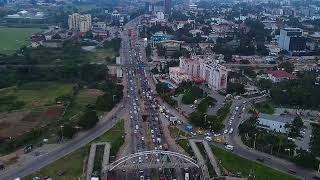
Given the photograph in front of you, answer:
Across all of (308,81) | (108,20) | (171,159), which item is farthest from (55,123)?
(108,20)

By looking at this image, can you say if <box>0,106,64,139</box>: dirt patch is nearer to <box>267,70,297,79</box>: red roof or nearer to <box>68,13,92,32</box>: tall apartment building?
<box>267,70,297,79</box>: red roof

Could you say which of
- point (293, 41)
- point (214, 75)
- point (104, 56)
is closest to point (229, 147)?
point (214, 75)

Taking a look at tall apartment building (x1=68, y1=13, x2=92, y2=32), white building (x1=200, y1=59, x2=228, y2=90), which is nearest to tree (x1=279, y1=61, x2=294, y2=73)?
white building (x1=200, y1=59, x2=228, y2=90)

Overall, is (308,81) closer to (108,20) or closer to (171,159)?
(171,159)

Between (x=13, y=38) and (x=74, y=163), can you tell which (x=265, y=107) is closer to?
(x=74, y=163)

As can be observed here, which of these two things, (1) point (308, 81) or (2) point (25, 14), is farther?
(2) point (25, 14)

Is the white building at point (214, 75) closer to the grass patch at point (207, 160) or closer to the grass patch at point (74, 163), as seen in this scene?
the grass patch at point (207, 160)
